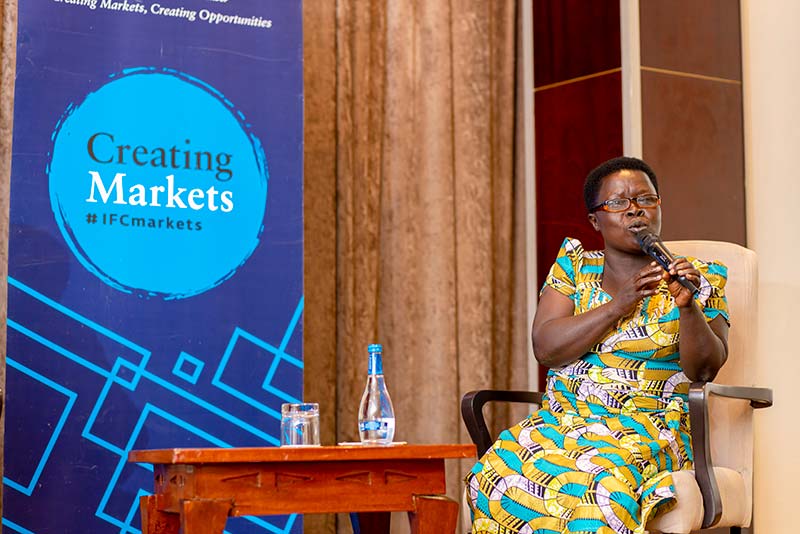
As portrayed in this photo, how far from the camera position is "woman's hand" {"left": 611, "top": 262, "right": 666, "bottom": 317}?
2822 millimetres

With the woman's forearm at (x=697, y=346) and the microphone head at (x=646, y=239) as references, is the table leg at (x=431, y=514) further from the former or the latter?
the microphone head at (x=646, y=239)

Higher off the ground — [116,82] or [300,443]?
[116,82]

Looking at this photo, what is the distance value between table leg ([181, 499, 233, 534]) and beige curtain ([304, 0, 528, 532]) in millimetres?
1754

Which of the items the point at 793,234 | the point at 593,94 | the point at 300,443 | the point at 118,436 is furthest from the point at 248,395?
the point at 793,234

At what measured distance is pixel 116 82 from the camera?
3.42 m

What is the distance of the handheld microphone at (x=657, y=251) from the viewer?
8.92ft

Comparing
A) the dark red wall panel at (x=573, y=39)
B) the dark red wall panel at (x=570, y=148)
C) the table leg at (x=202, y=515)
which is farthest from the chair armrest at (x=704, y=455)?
the dark red wall panel at (x=573, y=39)

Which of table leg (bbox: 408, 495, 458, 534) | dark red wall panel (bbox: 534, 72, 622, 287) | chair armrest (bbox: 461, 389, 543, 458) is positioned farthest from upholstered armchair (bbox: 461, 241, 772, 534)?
dark red wall panel (bbox: 534, 72, 622, 287)

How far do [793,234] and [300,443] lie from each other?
2.37 meters

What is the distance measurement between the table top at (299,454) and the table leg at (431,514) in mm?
98

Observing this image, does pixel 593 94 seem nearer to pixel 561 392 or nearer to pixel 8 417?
pixel 561 392

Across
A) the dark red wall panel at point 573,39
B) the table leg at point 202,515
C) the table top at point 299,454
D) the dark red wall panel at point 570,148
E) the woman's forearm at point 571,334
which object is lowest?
the table leg at point 202,515

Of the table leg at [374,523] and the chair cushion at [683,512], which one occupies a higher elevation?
the chair cushion at [683,512]

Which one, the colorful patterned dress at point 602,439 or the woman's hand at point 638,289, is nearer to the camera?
the colorful patterned dress at point 602,439
